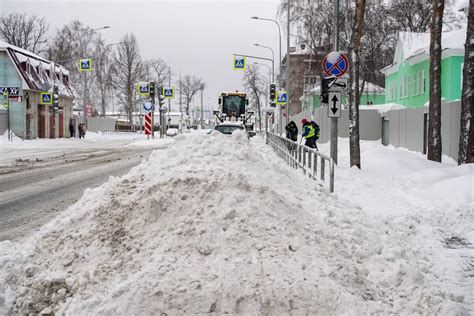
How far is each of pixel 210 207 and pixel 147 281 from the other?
5.13ft

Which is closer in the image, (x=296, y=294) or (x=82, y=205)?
(x=296, y=294)

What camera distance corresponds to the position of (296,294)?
14.8 ft

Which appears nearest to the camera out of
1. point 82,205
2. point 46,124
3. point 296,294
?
point 296,294

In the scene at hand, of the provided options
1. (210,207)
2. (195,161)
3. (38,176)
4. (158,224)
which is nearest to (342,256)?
(210,207)

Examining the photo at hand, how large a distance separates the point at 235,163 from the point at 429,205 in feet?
13.2

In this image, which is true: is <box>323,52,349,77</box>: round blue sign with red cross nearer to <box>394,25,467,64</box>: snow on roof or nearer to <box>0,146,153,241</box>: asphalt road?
<box>0,146,153,241</box>: asphalt road

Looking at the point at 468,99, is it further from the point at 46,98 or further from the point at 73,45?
the point at 73,45

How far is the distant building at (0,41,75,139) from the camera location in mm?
42062

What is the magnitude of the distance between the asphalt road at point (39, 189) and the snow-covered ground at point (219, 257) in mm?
1264

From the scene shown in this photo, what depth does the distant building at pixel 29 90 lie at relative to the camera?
42062mm

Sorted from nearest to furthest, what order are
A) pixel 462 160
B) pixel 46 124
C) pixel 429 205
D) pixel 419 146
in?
pixel 429 205 < pixel 462 160 < pixel 419 146 < pixel 46 124

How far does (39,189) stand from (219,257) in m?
7.96

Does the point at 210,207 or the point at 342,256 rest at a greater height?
the point at 210,207

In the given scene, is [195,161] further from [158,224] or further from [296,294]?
[296,294]
